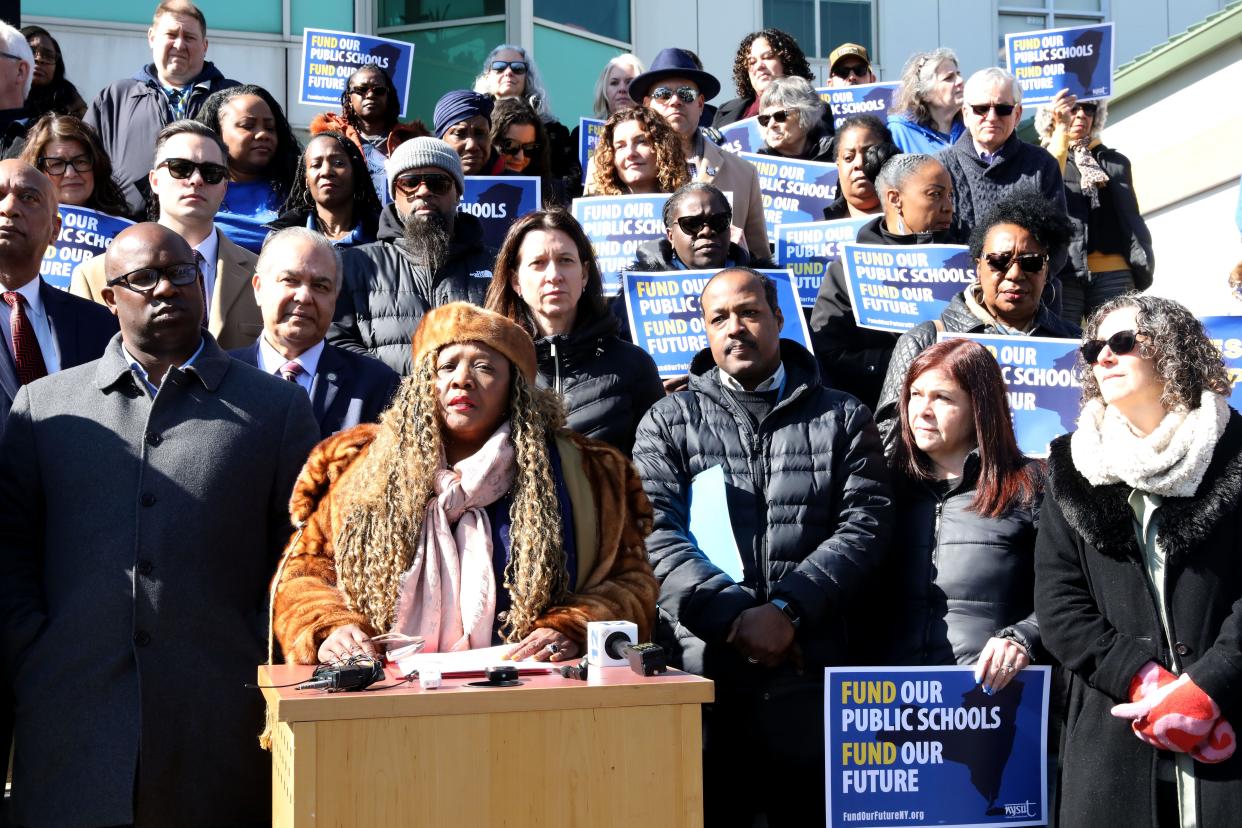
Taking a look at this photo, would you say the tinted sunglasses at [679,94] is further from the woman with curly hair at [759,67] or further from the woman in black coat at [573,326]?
the woman in black coat at [573,326]

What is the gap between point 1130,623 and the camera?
483cm

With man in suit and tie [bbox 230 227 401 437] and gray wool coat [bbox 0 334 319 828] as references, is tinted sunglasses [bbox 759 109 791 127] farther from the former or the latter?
gray wool coat [bbox 0 334 319 828]

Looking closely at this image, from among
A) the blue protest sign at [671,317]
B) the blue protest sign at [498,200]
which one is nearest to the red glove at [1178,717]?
the blue protest sign at [671,317]

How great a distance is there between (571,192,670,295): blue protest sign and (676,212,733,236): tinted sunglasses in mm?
767

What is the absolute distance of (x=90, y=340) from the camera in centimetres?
554

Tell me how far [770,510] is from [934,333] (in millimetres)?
1613

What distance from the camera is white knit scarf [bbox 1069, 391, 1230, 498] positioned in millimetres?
4785

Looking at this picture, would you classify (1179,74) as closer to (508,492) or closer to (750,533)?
(750,533)

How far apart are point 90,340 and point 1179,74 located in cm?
1172

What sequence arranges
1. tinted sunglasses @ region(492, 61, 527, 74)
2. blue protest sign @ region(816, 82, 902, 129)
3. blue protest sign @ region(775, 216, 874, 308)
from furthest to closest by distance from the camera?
1. blue protest sign @ region(816, 82, 902, 129)
2. tinted sunglasses @ region(492, 61, 527, 74)
3. blue protest sign @ region(775, 216, 874, 308)

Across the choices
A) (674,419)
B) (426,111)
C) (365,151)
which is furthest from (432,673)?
(426,111)

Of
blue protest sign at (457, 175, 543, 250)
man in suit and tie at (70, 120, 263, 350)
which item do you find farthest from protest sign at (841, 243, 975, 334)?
man in suit and tie at (70, 120, 263, 350)

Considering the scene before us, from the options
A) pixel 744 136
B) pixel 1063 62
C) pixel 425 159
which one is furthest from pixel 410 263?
pixel 1063 62

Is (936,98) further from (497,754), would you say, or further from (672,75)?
(497,754)
